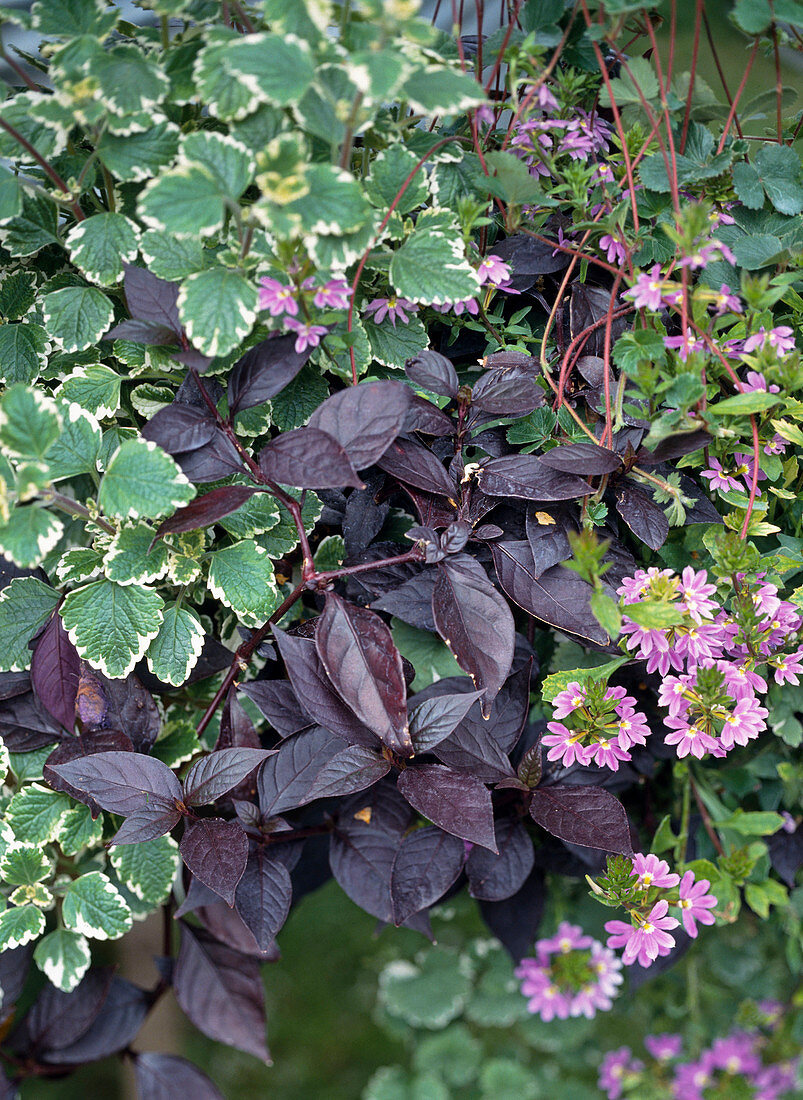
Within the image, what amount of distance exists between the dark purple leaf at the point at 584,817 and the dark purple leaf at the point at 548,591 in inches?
5.7

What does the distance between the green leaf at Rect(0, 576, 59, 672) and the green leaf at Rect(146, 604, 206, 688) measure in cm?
10

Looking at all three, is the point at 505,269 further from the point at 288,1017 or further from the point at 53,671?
the point at 288,1017

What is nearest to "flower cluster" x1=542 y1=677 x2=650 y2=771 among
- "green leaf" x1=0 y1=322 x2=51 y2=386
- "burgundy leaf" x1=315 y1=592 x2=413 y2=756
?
"burgundy leaf" x1=315 y1=592 x2=413 y2=756

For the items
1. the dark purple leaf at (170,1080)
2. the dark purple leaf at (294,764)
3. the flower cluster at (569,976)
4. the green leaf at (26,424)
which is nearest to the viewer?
the green leaf at (26,424)

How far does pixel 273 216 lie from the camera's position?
531 millimetres

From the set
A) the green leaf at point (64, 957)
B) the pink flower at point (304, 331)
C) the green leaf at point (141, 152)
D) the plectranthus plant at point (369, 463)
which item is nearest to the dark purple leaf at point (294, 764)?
the plectranthus plant at point (369, 463)

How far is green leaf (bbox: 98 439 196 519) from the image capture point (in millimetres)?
587

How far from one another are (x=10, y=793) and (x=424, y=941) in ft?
2.72

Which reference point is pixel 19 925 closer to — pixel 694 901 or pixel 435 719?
pixel 435 719

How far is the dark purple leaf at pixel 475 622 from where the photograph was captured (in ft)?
1.94

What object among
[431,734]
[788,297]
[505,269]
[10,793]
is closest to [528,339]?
[505,269]

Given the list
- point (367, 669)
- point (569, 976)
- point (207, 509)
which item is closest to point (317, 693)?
point (367, 669)

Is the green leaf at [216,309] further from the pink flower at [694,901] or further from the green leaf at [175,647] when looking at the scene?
the pink flower at [694,901]

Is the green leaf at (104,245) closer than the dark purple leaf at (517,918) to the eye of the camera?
Yes
